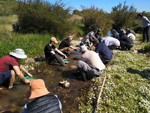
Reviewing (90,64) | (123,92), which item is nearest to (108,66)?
(90,64)

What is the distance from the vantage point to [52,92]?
14.7 ft

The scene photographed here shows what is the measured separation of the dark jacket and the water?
5.07ft

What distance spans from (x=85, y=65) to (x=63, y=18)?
8.82 m

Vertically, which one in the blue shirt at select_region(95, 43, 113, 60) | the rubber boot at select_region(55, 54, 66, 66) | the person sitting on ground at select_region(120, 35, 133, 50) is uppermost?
the person sitting on ground at select_region(120, 35, 133, 50)

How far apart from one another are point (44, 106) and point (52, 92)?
239cm

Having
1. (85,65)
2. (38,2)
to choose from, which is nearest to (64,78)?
(85,65)

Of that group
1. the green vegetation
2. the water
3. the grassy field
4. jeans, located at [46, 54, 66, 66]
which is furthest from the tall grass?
the grassy field

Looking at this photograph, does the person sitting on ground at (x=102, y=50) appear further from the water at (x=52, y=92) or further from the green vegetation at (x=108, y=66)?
the water at (x=52, y=92)

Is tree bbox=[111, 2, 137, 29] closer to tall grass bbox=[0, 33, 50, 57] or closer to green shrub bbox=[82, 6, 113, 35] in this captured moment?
green shrub bbox=[82, 6, 113, 35]

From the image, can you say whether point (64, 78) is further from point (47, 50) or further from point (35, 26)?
point (35, 26)

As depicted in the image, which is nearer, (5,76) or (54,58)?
(5,76)

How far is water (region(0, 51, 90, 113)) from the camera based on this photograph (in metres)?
3.70

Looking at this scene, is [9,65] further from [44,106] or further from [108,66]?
[108,66]

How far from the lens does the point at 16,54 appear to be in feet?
13.4
